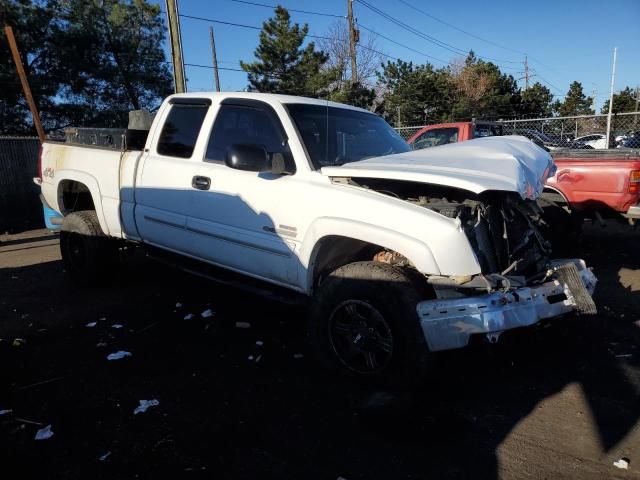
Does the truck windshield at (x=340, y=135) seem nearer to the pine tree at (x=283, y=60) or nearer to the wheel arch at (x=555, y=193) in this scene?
the wheel arch at (x=555, y=193)

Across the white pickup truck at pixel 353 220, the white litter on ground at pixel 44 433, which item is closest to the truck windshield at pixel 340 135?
the white pickup truck at pixel 353 220

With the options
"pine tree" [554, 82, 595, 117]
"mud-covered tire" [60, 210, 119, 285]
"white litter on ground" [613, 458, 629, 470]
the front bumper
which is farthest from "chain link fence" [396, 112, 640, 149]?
"pine tree" [554, 82, 595, 117]

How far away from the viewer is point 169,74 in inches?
975

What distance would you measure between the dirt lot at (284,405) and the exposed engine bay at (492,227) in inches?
19.0

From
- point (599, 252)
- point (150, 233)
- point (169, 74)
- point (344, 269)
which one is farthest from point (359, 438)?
point (169, 74)

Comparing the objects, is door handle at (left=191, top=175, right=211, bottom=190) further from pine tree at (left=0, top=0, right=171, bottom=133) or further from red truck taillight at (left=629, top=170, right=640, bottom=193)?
pine tree at (left=0, top=0, right=171, bottom=133)

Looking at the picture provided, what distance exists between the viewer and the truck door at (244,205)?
346 centimetres

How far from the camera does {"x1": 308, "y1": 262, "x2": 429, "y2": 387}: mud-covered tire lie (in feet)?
9.37

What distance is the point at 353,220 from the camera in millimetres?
3008

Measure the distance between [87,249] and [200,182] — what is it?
198cm

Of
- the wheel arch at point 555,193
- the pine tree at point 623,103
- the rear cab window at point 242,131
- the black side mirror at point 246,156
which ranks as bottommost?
the wheel arch at point 555,193

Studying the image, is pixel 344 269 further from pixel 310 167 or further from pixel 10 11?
pixel 10 11

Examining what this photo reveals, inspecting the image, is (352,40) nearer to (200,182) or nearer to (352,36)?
(352,36)

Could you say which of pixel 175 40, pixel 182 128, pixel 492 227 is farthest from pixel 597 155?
pixel 175 40
